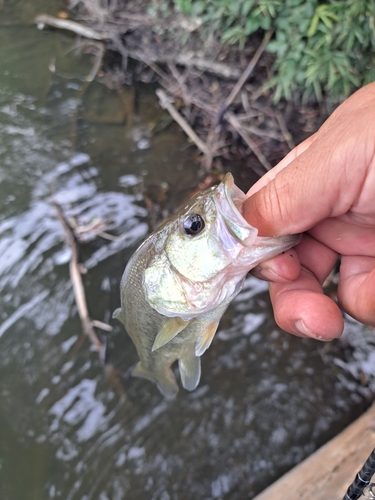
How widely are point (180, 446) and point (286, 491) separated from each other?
1.14m

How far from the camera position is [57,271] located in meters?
4.02

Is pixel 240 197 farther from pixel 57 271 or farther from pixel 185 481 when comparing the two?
pixel 57 271

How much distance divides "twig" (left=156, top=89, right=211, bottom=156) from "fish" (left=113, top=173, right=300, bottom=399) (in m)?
2.99

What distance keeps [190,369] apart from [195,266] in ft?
2.63

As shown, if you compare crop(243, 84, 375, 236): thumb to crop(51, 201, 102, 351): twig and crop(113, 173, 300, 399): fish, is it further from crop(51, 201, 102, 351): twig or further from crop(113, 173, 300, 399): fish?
crop(51, 201, 102, 351): twig

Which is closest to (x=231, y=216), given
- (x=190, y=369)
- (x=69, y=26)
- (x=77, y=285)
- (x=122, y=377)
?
(x=190, y=369)

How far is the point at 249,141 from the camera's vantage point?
439 cm

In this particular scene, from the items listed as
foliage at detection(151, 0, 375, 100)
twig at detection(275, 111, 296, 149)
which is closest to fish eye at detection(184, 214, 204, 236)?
foliage at detection(151, 0, 375, 100)

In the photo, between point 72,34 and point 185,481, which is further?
point 72,34

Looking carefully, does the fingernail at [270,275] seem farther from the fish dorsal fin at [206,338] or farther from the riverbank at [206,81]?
the riverbank at [206,81]

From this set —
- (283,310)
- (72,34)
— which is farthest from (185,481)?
(72,34)

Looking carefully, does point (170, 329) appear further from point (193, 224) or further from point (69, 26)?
point (69, 26)

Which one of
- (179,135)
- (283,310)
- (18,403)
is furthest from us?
(179,135)

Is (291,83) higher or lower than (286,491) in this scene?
higher
